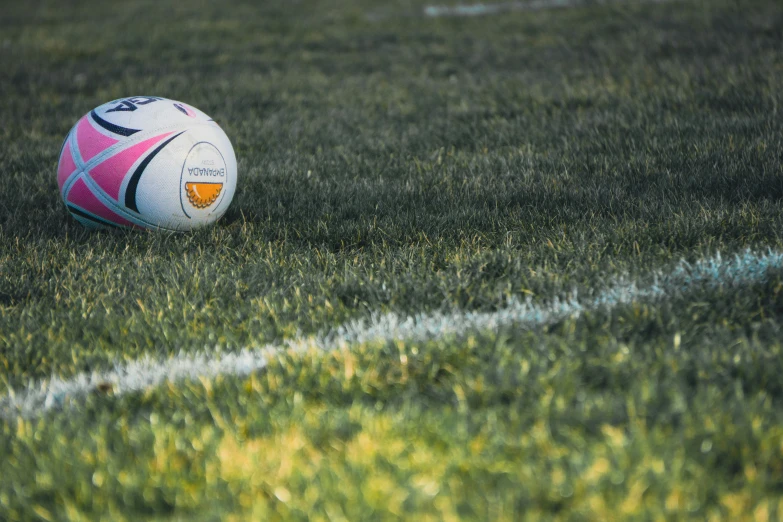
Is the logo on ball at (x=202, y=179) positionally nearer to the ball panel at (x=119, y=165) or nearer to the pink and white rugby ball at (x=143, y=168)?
the pink and white rugby ball at (x=143, y=168)

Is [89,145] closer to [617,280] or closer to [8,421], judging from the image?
[8,421]

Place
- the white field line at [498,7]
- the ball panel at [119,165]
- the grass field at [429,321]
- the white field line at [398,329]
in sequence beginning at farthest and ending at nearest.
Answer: the white field line at [498,7] → the ball panel at [119,165] → the white field line at [398,329] → the grass field at [429,321]

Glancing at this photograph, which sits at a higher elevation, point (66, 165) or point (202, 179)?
point (66, 165)

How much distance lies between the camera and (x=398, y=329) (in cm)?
230

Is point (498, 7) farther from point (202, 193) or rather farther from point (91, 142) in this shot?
point (91, 142)

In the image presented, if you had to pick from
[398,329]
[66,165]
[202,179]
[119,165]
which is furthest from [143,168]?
[398,329]

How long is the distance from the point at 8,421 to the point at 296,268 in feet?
3.98

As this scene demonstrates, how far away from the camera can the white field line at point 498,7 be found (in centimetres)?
929

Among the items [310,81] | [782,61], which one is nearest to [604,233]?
[782,61]

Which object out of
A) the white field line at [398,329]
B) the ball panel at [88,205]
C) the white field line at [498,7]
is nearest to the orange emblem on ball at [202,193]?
the ball panel at [88,205]

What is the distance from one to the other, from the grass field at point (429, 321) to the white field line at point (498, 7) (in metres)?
4.17

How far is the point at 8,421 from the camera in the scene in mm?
1945

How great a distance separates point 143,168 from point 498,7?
8091mm

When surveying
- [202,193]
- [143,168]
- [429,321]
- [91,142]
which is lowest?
[429,321]
